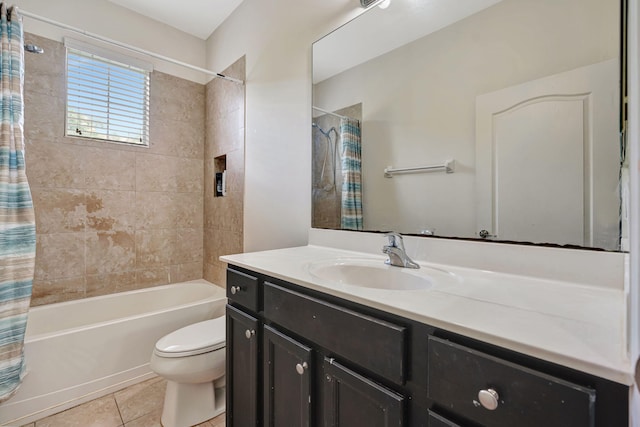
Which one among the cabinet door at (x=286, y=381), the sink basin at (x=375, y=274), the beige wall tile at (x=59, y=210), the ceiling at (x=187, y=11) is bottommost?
the cabinet door at (x=286, y=381)

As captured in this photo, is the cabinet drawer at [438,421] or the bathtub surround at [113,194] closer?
the cabinet drawer at [438,421]

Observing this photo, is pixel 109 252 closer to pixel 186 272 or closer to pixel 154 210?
pixel 154 210

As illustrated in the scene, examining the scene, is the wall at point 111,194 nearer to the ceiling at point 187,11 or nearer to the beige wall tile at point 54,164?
the beige wall tile at point 54,164

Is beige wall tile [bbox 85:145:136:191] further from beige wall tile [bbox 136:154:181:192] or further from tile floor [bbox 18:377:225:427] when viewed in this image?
tile floor [bbox 18:377:225:427]

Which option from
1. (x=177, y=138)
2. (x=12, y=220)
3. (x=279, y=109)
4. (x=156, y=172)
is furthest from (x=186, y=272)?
(x=279, y=109)

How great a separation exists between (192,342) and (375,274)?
1.00 meters

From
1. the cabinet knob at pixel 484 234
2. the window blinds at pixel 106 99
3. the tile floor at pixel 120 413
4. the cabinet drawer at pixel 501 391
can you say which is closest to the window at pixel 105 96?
the window blinds at pixel 106 99

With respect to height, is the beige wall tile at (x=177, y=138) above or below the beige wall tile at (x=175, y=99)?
below

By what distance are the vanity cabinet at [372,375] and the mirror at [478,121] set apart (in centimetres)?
54

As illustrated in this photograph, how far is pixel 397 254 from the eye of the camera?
42.3 inches

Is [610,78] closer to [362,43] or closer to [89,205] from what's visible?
[362,43]

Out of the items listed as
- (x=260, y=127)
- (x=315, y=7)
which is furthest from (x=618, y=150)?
(x=260, y=127)

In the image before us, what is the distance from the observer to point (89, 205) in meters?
2.14

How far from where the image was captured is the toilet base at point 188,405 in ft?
4.73
